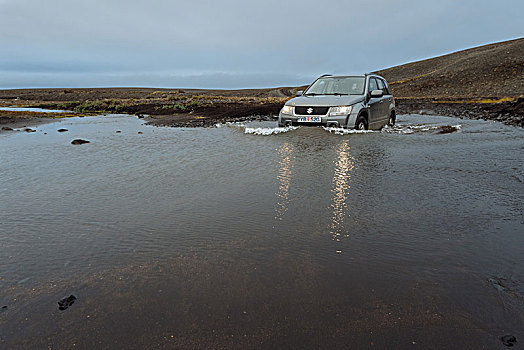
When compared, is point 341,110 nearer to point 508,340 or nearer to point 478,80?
point 508,340

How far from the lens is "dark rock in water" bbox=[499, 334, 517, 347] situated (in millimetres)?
1747

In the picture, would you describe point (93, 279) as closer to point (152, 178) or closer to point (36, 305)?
point (36, 305)

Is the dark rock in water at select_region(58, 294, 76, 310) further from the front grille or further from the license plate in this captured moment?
the front grille

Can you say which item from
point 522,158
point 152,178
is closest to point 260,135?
point 152,178

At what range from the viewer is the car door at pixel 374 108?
993cm

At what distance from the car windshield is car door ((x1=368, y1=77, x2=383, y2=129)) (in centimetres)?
35

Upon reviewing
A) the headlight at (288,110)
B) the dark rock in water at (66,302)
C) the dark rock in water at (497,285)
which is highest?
the headlight at (288,110)

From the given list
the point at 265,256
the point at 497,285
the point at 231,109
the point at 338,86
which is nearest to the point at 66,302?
the point at 265,256

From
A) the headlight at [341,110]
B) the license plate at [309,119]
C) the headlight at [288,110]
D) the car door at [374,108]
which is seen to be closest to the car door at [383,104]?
the car door at [374,108]

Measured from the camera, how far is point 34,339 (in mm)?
1843

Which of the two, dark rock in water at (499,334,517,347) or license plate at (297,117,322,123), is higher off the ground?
license plate at (297,117,322,123)

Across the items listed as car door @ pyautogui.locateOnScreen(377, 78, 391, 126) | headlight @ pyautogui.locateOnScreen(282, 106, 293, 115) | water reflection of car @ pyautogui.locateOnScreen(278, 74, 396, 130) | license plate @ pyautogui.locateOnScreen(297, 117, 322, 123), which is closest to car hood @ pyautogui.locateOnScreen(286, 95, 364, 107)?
water reflection of car @ pyautogui.locateOnScreen(278, 74, 396, 130)

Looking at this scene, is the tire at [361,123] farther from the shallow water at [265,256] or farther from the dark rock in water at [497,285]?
the dark rock in water at [497,285]

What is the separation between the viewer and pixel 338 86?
10.3 m
